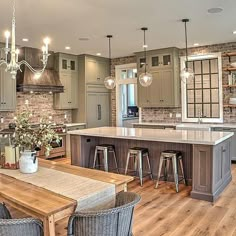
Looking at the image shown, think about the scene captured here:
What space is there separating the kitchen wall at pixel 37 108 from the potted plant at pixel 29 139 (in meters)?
4.40

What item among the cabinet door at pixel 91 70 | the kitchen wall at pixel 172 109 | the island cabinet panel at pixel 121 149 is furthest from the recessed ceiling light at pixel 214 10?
the cabinet door at pixel 91 70

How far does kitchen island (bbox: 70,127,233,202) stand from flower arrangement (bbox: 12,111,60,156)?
2.29m

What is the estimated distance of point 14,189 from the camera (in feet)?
7.64

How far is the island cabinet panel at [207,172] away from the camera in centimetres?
407

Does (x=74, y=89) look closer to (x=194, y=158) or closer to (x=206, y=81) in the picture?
(x=206, y=81)

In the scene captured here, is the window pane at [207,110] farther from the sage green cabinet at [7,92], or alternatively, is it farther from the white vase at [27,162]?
the white vase at [27,162]

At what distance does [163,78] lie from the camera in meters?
7.70

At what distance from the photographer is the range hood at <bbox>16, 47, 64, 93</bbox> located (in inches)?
269

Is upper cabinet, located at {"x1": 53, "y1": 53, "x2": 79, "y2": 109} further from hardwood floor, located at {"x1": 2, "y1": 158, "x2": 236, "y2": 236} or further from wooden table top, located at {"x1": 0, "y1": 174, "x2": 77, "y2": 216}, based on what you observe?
wooden table top, located at {"x1": 0, "y1": 174, "x2": 77, "y2": 216}

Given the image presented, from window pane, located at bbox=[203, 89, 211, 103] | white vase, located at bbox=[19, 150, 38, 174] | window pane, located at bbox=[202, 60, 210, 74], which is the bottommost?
white vase, located at bbox=[19, 150, 38, 174]

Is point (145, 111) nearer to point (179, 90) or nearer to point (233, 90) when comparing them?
point (179, 90)

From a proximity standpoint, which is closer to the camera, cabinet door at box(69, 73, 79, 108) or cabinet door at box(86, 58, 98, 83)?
cabinet door at box(69, 73, 79, 108)

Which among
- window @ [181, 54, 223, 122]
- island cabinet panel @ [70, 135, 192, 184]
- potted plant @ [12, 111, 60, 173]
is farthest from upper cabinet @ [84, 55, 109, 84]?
potted plant @ [12, 111, 60, 173]

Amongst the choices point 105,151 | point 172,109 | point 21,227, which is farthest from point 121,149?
point 21,227
